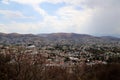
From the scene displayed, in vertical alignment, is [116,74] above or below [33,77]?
below

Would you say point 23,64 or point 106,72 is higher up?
point 23,64

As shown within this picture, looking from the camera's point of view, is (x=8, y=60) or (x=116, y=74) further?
(x=116, y=74)

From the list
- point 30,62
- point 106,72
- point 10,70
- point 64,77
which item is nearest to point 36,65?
point 30,62

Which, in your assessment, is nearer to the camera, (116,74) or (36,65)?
(36,65)

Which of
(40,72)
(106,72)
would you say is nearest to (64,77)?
(106,72)

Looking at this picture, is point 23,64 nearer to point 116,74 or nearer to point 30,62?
point 30,62

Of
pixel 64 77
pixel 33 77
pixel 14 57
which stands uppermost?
pixel 14 57

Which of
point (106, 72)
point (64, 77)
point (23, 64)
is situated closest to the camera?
point (23, 64)

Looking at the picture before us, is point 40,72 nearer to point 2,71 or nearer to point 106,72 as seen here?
point 2,71

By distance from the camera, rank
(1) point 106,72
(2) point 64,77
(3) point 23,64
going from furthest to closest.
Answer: (1) point 106,72, (2) point 64,77, (3) point 23,64
